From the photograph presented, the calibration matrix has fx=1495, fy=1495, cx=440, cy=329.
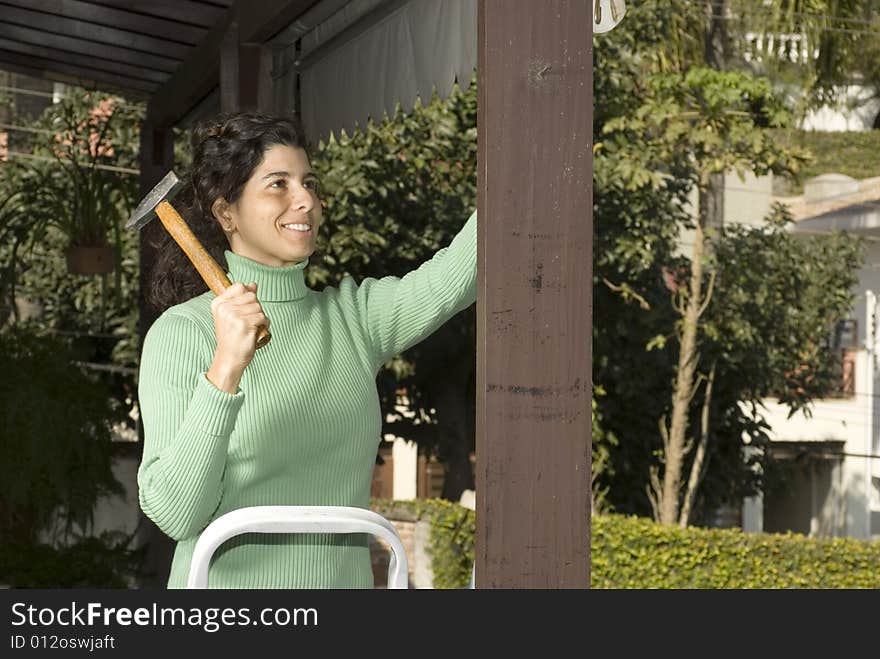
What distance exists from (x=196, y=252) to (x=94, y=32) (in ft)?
10.4

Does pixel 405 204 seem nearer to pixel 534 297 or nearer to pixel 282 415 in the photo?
pixel 282 415

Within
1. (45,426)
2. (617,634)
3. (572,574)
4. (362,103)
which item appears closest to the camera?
(617,634)

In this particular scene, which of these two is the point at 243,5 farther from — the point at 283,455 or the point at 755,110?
the point at 755,110

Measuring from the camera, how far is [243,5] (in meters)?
3.76

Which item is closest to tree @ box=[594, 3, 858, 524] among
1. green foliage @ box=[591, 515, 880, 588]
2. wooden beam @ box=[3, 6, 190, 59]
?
green foliage @ box=[591, 515, 880, 588]

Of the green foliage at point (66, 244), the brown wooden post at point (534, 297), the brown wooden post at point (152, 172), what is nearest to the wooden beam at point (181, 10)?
the brown wooden post at point (152, 172)

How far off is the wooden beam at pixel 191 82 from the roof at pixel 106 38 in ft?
0.14

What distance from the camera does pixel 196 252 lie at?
1905 mm

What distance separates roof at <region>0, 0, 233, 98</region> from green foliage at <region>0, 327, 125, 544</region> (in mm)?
1226

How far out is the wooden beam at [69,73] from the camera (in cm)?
545

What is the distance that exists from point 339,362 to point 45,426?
4.16 meters

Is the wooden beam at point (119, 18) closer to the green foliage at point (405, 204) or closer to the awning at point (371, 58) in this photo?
the awning at point (371, 58)

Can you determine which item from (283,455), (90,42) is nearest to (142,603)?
(283,455)

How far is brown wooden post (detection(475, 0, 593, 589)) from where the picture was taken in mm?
1838
